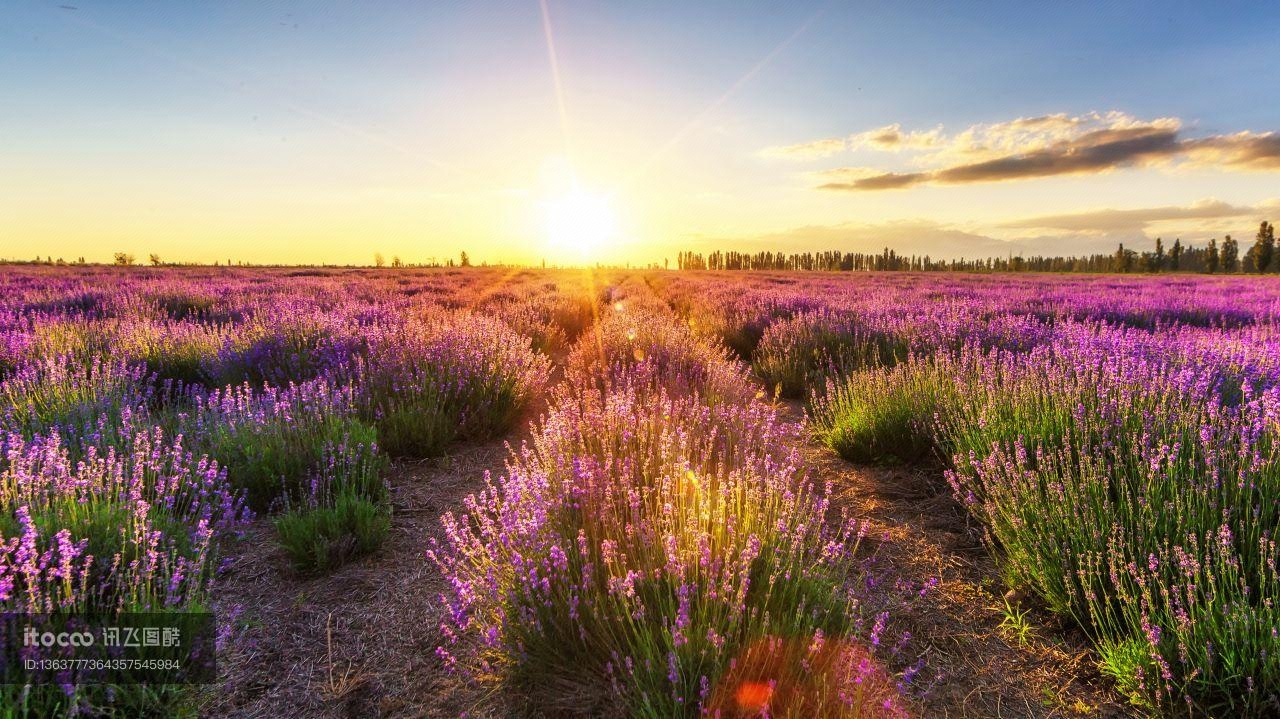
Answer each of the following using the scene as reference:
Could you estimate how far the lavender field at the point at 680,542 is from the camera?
2082mm

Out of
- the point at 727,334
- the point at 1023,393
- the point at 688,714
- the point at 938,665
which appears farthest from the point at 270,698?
the point at 727,334

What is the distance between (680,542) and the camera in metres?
2.38

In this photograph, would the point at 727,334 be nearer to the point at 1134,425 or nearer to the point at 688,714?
the point at 1134,425

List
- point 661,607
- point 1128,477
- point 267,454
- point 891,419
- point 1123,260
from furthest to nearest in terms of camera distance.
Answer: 1. point 1123,260
2. point 891,419
3. point 267,454
4. point 1128,477
5. point 661,607

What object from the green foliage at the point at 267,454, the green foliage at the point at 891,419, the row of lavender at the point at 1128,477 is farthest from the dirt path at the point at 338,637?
the green foliage at the point at 891,419

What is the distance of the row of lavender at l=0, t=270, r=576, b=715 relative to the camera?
235cm

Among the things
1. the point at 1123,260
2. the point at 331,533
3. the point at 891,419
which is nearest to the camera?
the point at 331,533

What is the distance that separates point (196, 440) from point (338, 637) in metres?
2.28

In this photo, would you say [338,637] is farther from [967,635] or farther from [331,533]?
[967,635]

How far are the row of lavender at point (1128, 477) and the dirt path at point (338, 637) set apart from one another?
283 cm

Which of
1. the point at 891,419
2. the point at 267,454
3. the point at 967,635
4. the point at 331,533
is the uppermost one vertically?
the point at 267,454

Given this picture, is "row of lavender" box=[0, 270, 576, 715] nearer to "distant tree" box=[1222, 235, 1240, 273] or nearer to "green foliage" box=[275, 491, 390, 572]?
"green foliage" box=[275, 491, 390, 572]

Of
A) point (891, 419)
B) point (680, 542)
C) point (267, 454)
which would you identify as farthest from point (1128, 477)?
point (267, 454)

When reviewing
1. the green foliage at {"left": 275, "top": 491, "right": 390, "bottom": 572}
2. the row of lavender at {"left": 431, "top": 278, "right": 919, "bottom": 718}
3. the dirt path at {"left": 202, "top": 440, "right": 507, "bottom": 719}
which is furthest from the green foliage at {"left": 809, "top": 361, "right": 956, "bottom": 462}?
the green foliage at {"left": 275, "top": 491, "right": 390, "bottom": 572}
